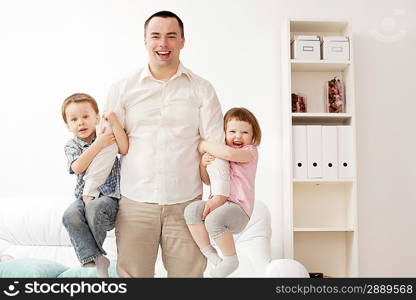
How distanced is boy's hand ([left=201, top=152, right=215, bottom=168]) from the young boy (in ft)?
0.60

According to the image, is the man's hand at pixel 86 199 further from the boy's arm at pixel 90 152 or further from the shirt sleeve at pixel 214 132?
the shirt sleeve at pixel 214 132

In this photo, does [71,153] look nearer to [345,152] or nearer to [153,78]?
[153,78]

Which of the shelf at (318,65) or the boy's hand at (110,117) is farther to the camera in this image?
the shelf at (318,65)

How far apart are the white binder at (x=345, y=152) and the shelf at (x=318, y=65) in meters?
0.38

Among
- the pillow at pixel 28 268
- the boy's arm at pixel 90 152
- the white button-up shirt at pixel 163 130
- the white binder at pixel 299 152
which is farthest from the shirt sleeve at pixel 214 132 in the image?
the white binder at pixel 299 152

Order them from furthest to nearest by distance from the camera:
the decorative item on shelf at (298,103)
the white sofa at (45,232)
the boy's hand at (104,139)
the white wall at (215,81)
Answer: the white wall at (215,81) < the decorative item on shelf at (298,103) < the white sofa at (45,232) < the boy's hand at (104,139)

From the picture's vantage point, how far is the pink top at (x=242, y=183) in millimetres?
1341

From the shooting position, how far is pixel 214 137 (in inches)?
52.9

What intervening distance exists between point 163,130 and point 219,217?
245 mm

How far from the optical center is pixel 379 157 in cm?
367

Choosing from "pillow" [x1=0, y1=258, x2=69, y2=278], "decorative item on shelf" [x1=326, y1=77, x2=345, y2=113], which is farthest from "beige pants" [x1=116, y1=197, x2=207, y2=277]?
"decorative item on shelf" [x1=326, y1=77, x2=345, y2=113]

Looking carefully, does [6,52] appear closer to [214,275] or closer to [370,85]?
[370,85]

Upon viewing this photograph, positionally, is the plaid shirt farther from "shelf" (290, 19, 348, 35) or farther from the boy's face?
"shelf" (290, 19, 348, 35)

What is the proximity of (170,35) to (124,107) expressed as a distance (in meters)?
0.20
